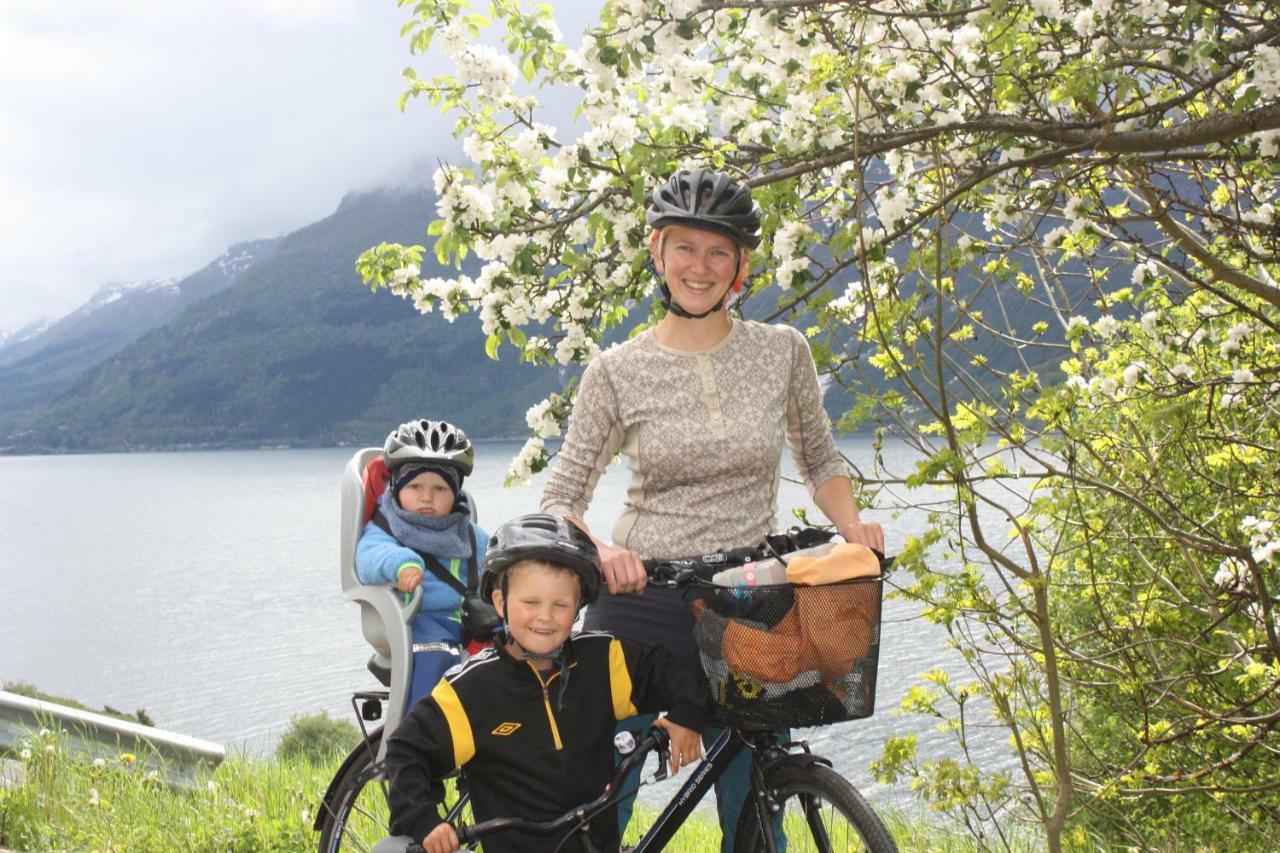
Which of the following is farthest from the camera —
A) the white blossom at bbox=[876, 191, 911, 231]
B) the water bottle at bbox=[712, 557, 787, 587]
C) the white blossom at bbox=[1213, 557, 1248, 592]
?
the white blossom at bbox=[876, 191, 911, 231]

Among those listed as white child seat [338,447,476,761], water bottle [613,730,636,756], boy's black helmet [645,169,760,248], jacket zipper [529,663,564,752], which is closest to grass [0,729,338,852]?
white child seat [338,447,476,761]

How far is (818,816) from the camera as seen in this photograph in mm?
3283

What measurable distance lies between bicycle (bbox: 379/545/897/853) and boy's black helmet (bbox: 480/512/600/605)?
21 cm

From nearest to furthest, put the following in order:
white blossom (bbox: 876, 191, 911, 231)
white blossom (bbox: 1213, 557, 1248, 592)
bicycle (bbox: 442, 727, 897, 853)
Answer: bicycle (bbox: 442, 727, 897, 853)
white blossom (bbox: 1213, 557, 1248, 592)
white blossom (bbox: 876, 191, 911, 231)

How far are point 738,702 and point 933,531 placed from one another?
1.13 metres

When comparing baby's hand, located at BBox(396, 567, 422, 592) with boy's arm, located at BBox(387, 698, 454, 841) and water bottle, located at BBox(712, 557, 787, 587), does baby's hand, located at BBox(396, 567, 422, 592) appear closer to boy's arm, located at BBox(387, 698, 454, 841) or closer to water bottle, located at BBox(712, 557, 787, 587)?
boy's arm, located at BBox(387, 698, 454, 841)

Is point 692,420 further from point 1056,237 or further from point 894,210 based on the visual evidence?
point 1056,237

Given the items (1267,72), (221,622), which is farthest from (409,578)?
(221,622)

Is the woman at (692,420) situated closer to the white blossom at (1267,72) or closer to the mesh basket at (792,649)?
the mesh basket at (792,649)

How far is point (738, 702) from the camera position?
10.2 ft

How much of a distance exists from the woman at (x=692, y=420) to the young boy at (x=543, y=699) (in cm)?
15

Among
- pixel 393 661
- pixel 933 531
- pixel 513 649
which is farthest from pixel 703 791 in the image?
pixel 393 661

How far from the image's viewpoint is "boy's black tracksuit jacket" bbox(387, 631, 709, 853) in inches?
132

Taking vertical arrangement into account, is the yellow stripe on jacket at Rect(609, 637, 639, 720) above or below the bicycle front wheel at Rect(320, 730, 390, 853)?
above
